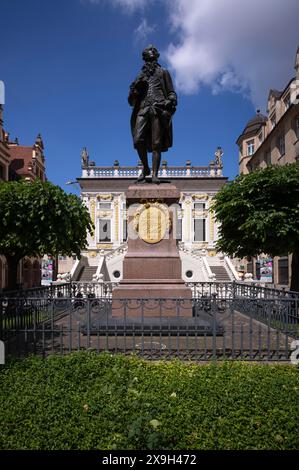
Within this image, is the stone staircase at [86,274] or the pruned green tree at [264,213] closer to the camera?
the pruned green tree at [264,213]

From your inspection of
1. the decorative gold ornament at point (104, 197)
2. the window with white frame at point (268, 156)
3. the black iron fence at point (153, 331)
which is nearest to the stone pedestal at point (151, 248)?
the black iron fence at point (153, 331)

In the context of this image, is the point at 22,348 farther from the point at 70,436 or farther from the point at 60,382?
the point at 70,436

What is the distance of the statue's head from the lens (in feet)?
31.7

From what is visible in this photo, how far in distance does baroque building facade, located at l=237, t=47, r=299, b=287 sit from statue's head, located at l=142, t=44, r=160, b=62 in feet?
58.3

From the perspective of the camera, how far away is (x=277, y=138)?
111 ft

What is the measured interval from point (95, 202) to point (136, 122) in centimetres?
3285

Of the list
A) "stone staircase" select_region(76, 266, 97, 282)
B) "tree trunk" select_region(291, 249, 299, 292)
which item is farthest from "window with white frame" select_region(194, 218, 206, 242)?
"tree trunk" select_region(291, 249, 299, 292)

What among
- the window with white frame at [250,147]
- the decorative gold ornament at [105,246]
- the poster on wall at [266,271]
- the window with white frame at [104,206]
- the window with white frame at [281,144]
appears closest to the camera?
the poster on wall at [266,271]

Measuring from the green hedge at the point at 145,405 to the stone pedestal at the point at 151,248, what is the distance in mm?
3057

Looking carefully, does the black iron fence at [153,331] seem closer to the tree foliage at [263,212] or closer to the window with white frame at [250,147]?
the tree foliage at [263,212]

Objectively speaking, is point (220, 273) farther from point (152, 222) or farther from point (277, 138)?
point (152, 222)

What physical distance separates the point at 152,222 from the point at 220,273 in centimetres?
2370

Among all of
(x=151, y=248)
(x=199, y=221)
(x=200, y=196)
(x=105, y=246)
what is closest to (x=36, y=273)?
(x=105, y=246)

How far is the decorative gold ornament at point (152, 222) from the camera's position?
912 centimetres
